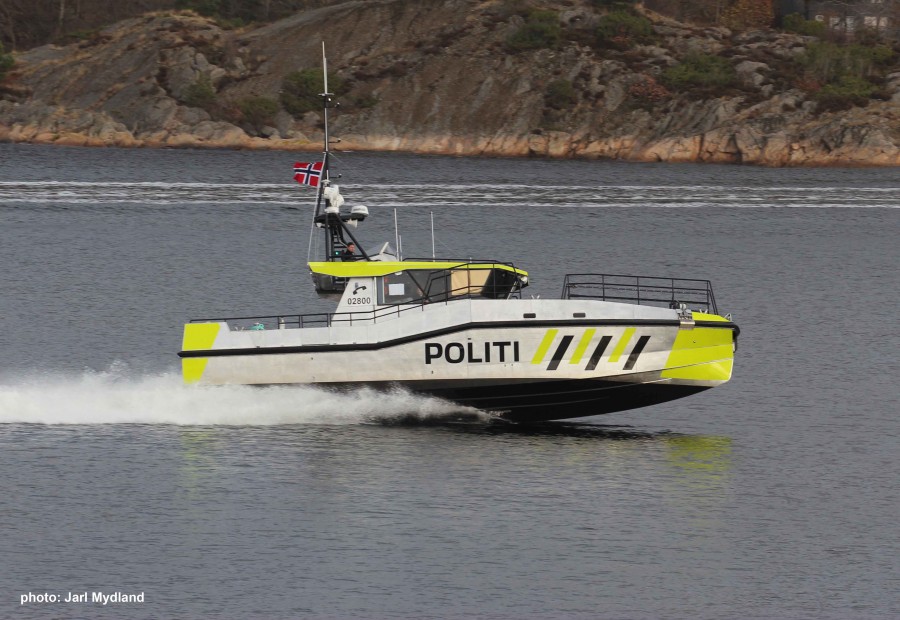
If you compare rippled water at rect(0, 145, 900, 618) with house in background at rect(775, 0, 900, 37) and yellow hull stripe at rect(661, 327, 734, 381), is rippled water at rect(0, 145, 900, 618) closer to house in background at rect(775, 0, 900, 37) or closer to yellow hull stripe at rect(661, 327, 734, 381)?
yellow hull stripe at rect(661, 327, 734, 381)

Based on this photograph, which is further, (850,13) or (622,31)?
(850,13)

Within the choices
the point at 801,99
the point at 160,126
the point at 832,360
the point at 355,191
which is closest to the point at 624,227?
the point at 355,191

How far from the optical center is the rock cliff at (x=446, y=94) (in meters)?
100

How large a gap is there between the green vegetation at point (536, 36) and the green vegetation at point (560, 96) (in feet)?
18.1

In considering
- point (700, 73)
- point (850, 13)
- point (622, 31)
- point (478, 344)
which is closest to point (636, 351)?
point (478, 344)

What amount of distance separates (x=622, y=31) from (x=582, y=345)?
83830 mm

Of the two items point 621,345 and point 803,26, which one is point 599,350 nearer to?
point 621,345

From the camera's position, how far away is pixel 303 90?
107125mm

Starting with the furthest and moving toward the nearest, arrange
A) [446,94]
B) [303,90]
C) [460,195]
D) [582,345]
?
[303,90] → [446,94] → [460,195] → [582,345]

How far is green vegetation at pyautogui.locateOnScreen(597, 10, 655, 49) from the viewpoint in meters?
110

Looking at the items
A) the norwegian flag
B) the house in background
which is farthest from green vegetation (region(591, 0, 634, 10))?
the norwegian flag

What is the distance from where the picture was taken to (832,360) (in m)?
42.8

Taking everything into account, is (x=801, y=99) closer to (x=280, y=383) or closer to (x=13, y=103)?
(x=13, y=103)

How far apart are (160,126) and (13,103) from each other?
503 inches
